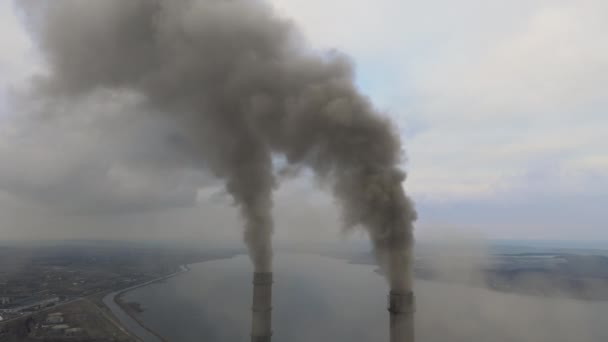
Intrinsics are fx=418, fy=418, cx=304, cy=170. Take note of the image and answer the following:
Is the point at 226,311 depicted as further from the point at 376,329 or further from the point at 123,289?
the point at 123,289

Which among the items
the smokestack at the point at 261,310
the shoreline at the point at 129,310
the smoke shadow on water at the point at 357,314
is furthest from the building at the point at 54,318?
the smokestack at the point at 261,310

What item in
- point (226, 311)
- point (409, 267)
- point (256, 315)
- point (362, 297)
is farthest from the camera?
point (362, 297)

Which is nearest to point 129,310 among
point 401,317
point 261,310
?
point 261,310

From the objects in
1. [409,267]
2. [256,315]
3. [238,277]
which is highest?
[409,267]

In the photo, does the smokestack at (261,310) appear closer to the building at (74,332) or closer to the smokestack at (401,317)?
the smokestack at (401,317)

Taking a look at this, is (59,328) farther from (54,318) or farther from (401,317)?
(401,317)

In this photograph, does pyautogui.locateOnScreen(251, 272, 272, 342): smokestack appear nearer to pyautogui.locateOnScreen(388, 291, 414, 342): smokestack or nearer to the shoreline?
pyautogui.locateOnScreen(388, 291, 414, 342): smokestack

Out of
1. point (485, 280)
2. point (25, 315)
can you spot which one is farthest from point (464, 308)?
point (25, 315)
